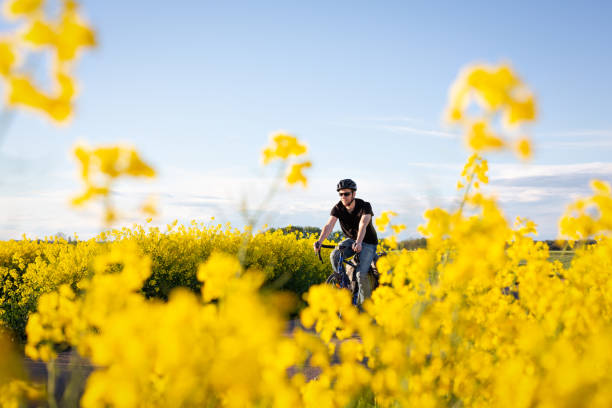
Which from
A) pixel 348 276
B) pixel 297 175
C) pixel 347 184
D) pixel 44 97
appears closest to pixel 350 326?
pixel 297 175

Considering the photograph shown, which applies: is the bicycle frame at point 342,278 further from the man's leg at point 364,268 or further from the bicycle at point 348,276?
the man's leg at point 364,268

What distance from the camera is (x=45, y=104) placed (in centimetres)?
155

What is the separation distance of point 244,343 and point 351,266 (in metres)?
5.43

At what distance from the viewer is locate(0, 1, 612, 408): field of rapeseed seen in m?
1.33

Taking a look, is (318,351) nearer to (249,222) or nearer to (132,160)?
(249,222)

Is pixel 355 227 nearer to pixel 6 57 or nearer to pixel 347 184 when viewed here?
pixel 347 184

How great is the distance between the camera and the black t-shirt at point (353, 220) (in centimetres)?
635

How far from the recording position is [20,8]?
63.7 inches

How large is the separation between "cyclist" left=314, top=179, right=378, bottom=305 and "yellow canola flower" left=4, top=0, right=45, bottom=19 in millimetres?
4725

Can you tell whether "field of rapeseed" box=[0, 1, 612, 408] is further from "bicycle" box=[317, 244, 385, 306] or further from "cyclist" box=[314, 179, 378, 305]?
"bicycle" box=[317, 244, 385, 306]

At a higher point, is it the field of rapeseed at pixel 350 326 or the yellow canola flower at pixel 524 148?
the yellow canola flower at pixel 524 148

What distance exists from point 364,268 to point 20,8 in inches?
208

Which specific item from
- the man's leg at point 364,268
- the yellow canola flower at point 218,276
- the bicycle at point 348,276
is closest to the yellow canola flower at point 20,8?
the yellow canola flower at point 218,276

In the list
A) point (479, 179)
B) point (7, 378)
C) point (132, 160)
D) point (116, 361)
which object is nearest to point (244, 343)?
point (116, 361)
